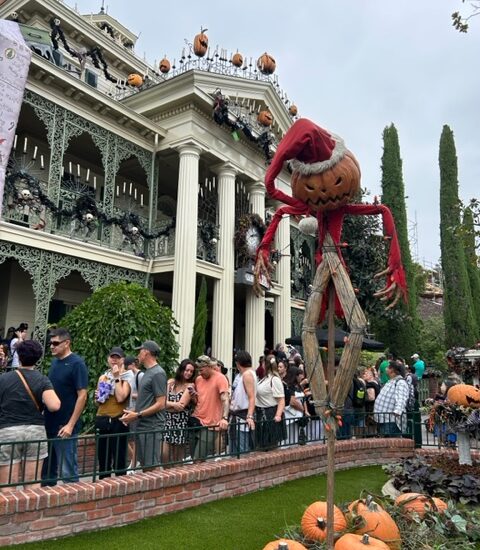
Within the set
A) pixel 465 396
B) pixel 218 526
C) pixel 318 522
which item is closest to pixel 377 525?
pixel 318 522

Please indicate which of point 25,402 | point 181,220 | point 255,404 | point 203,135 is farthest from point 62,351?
point 203,135

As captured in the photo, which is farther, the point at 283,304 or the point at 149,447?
the point at 283,304

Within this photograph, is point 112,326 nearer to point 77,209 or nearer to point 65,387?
point 65,387

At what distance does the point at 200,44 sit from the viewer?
16.0 meters

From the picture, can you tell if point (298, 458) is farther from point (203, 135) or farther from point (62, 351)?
point (203, 135)

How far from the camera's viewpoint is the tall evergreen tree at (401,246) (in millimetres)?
23625

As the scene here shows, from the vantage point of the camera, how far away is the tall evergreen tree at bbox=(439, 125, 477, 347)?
26.8 metres

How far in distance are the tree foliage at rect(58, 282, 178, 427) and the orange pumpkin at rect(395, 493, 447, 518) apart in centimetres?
522

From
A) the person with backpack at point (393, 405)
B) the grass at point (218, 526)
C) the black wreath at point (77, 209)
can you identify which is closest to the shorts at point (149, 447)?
the grass at point (218, 526)

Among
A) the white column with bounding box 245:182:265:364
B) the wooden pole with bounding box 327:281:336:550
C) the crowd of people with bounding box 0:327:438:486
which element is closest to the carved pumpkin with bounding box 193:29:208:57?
the white column with bounding box 245:182:265:364

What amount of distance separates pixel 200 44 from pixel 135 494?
49.6 ft

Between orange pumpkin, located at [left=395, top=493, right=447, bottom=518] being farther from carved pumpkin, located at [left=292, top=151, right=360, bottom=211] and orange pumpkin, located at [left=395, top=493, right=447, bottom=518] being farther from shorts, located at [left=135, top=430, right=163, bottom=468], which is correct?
carved pumpkin, located at [left=292, top=151, right=360, bottom=211]

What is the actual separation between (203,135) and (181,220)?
9.96ft

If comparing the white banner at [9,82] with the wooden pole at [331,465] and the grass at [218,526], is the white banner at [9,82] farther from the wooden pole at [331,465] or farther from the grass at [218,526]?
the wooden pole at [331,465]
